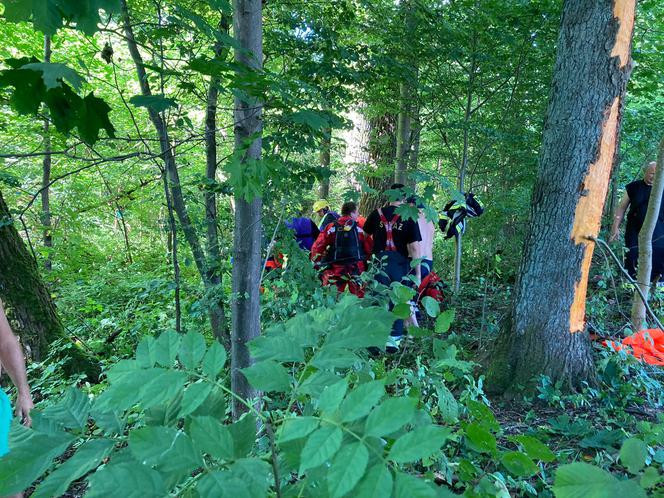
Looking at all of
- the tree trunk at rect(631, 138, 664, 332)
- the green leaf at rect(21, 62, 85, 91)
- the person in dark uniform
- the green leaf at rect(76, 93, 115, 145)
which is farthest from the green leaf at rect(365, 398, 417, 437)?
the person in dark uniform

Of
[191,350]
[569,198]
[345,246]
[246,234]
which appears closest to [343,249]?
[345,246]

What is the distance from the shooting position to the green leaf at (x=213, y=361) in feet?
2.80

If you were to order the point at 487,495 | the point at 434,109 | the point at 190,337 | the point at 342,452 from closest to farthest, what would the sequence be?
1. the point at 342,452
2. the point at 190,337
3. the point at 487,495
4. the point at 434,109

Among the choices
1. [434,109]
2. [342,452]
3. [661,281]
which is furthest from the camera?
[434,109]

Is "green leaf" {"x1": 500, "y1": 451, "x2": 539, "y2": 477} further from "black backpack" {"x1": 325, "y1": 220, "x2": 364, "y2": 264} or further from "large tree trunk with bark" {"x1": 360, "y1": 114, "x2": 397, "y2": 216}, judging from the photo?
"large tree trunk with bark" {"x1": 360, "y1": 114, "x2": 397, "y2": 216}

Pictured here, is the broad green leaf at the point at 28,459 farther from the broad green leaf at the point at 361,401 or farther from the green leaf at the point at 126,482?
the broad green leaf at the point at 361,401

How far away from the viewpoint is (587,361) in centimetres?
336

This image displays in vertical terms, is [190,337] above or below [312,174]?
below

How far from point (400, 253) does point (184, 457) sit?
428cm

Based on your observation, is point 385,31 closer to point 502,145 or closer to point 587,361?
point 502,145

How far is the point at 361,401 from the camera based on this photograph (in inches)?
28.6

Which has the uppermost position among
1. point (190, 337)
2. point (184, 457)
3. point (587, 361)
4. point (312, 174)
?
point (312, 174)

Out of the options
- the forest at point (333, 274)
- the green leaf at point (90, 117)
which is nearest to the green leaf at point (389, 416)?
the forest at point (333, 274)

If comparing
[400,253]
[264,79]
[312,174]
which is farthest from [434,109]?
[264,79]
